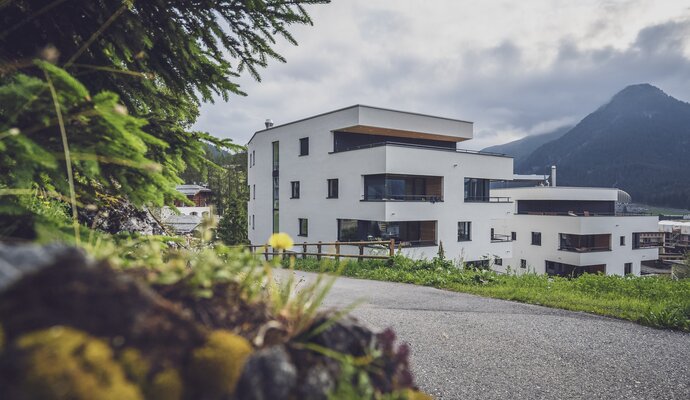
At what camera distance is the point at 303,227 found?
89.9 feet

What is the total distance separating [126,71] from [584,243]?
4000 centimetres

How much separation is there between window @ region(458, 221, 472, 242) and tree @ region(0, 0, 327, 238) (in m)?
22.1

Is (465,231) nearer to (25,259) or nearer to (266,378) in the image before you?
(266,378)

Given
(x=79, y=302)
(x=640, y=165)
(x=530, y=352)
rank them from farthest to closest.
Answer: (x=640, y=165) < (x=530, y=352) < (x=79, y=302)

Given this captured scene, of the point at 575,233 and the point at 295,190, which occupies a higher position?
the point at 295,190

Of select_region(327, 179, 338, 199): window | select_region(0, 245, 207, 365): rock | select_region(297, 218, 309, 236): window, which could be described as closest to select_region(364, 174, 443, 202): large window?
select_region(327, 179, 338, 199): window

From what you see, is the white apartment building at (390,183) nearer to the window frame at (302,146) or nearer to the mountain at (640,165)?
the window frame at (302,146)

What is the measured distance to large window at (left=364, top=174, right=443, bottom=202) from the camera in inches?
880

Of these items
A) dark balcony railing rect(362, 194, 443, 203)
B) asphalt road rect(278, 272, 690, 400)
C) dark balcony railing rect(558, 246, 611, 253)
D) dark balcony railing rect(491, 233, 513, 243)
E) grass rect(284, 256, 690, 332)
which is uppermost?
dark balcony railing rect(362, 194, 443, 203)

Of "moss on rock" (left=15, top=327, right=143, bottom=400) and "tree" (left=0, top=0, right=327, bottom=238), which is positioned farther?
"tree" (left=0, top=0, right=327, bottom=238)

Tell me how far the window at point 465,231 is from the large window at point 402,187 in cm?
256

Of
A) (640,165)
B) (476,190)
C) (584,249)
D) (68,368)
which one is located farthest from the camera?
(640,165)

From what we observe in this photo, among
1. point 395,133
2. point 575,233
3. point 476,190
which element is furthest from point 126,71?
point 575,233

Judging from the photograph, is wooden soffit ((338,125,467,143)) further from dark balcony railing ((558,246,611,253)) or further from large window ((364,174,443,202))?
dark balcony railing ((558,246,611,253))
